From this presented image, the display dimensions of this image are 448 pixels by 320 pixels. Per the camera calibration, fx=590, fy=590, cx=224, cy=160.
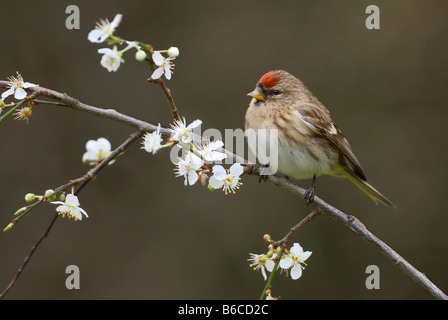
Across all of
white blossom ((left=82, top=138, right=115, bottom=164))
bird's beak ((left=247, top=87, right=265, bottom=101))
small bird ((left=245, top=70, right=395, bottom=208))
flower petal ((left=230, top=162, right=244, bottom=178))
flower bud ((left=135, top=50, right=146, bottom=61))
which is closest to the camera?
flower bud ((left=135, top=50, right=146, bottom=61))

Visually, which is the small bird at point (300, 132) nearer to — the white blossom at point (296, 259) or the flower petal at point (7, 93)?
the white blossom at point (296, 259)

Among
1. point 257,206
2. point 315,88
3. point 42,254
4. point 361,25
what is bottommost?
point 42,254

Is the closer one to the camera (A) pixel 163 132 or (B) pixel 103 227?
(A) pixel 163 132

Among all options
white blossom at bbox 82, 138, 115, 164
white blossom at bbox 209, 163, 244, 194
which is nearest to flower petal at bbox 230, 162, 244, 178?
white blossom at bbox 209, 163, 244, 194

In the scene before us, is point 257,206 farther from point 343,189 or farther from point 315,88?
point 315,88

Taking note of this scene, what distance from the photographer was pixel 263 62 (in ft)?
20.7

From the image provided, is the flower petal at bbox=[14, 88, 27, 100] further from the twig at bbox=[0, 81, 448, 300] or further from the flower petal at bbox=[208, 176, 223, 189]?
the flower petal at bbox=[208, 176, 223, 189]

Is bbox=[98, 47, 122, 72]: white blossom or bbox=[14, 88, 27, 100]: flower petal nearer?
bbox=[98, 47, 122, 72]: white blossom

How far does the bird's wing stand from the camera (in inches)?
151

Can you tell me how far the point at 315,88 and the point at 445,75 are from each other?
1.42 metres

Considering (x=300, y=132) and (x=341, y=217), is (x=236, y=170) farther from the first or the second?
(x=300, y=132)

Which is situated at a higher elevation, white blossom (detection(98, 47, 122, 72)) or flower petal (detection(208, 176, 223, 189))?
white blossom (detection(98, 47, 122, 72))

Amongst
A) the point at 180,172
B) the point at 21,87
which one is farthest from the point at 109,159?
the point at 21,87

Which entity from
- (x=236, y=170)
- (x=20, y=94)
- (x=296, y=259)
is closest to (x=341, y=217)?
(x=296, y=259)
